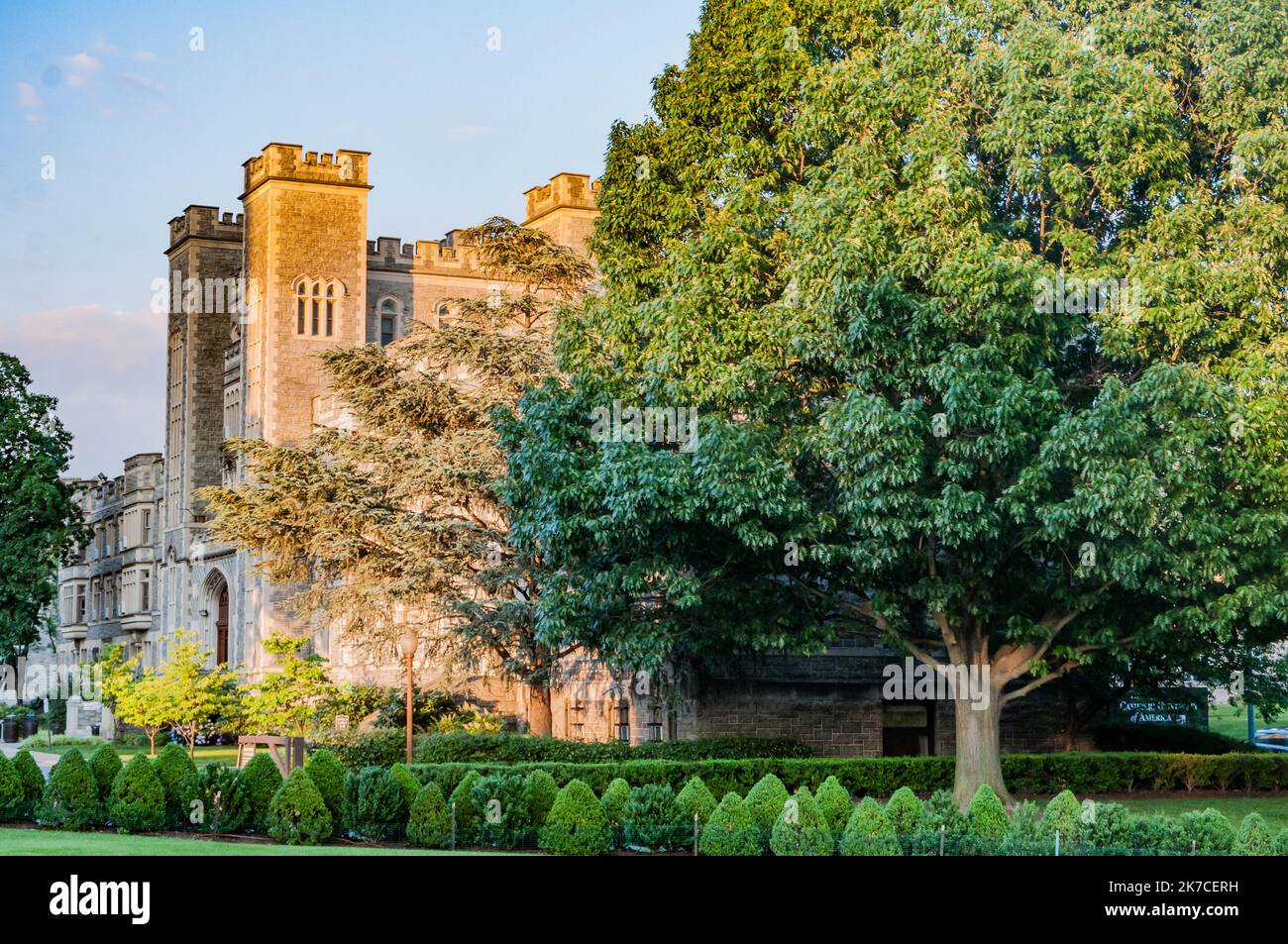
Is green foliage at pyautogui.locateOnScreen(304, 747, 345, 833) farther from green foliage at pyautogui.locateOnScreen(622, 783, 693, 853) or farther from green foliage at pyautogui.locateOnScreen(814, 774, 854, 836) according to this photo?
green foliage at pyautogui.locateOnScreen(814, 774, 854, 836)

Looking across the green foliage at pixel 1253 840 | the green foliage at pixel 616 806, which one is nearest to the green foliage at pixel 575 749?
the green foliage at pixel 616 806

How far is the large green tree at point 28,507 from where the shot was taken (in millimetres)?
48812

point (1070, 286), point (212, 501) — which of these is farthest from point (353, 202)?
point (1070, 286)

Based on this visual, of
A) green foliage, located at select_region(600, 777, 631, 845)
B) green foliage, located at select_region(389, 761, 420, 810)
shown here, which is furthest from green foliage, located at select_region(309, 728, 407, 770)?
green foliage, located at select_region(600, 777, 631, 845)

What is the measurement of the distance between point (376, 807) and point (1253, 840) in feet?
→ 34.4

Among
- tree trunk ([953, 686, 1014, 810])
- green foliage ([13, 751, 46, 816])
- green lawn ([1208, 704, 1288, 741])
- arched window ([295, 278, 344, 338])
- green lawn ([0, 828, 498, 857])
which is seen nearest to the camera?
green lawn ([0, 828, 498, 857])

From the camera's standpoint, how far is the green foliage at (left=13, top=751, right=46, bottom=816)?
69.5 ft

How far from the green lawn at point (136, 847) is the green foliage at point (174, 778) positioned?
0.70 meters

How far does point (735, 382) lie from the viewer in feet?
78.4

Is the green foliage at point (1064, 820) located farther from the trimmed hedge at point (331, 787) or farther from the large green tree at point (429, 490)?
the large green tree at point (429, 490)

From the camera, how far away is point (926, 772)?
2927 cm

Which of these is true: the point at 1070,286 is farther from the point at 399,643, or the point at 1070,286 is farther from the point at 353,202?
the point at 353,202

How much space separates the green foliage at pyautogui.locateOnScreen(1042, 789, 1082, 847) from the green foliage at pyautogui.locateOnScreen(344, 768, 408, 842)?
315 inches
